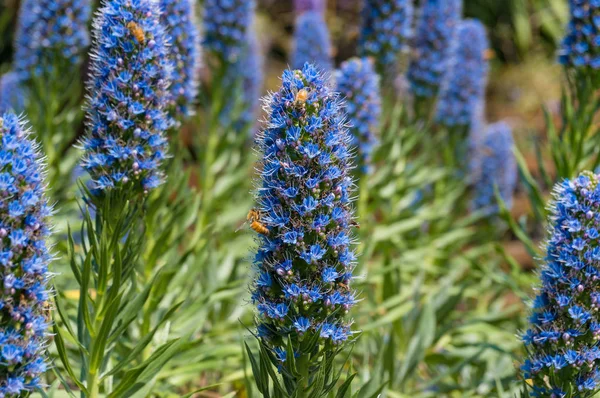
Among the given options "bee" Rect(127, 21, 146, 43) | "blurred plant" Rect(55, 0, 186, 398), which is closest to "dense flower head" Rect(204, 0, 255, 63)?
"blurred plant" Rect(55, 0, 186, 398)

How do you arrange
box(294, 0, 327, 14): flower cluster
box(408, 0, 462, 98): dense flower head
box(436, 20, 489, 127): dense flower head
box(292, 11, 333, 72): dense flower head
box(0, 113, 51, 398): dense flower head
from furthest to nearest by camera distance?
box(294, 0, 327, 14): flower cluster
box(436, 20, 489, 127): dense flower head
box(292, 11, 333, 72): dense flower head
box(408, 0, 462, 98): dense flower head
box(0, 113, 51, 398): dense flower head

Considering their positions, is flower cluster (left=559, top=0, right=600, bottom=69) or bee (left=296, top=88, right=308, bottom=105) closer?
bee (left=296, top=88, right=308, bottom=105)

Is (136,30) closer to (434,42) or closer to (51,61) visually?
(51,61)

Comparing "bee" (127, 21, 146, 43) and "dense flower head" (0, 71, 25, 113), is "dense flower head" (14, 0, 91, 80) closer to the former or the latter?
"dense flower head" (0, 71, 25, 113)

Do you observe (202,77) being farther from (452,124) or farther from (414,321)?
(414,321)

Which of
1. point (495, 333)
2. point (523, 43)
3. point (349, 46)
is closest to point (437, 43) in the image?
point (495, 333)

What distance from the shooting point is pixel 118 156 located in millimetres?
3477

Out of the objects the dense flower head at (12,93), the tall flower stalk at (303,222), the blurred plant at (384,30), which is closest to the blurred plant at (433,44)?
the blurred plant at (384,30)

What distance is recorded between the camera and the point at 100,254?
354cm

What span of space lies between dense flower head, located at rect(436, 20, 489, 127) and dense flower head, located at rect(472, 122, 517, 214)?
1.18 feet

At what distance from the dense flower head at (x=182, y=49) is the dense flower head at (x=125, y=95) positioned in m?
0.84

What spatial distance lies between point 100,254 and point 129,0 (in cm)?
117

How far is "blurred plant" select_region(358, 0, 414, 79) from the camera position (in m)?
6.55

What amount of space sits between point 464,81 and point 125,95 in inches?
179
